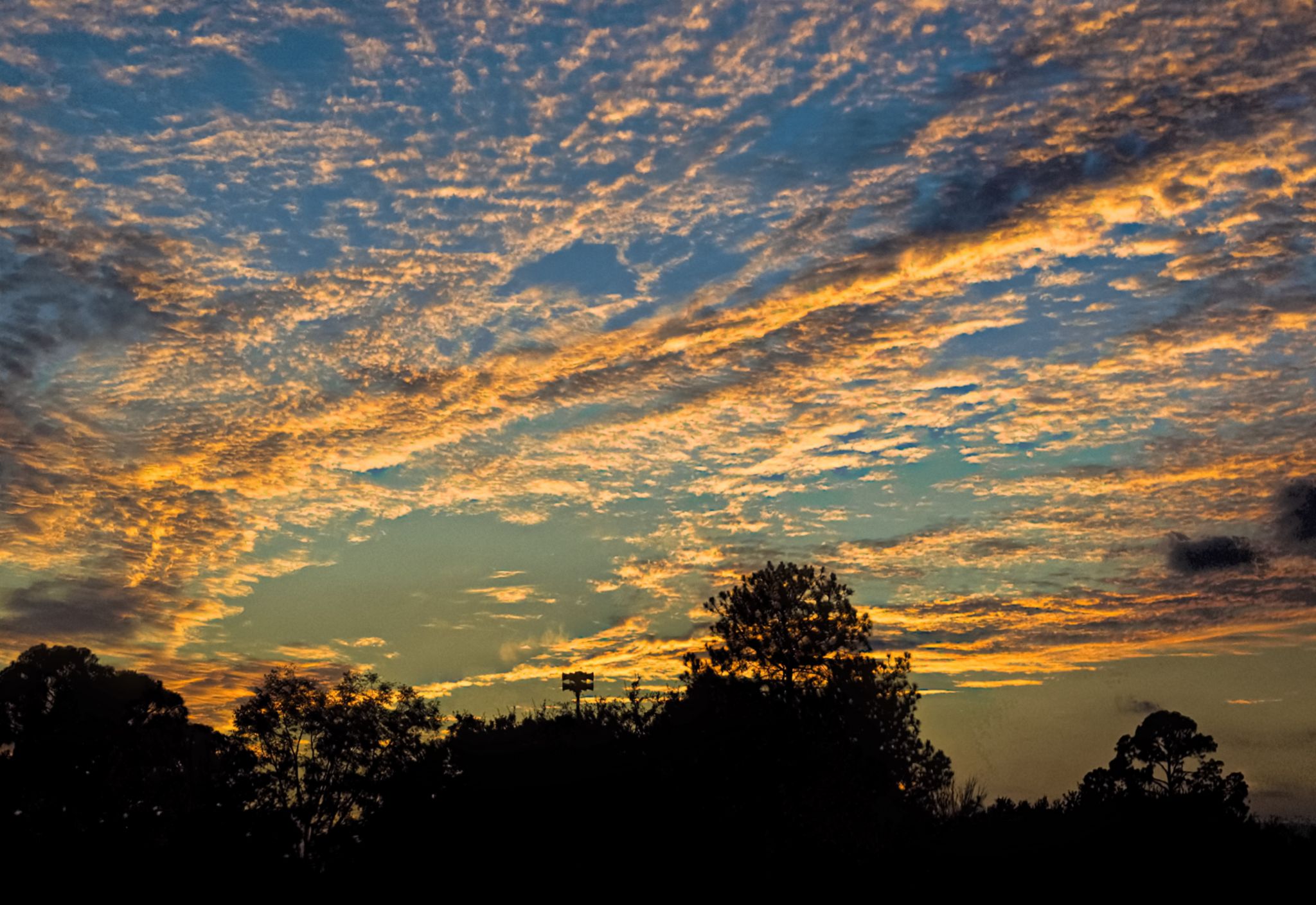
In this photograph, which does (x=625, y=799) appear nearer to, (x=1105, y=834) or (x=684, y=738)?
(x=684, y=738)

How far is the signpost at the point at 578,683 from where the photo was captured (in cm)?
7744

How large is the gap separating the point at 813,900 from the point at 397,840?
2661cm

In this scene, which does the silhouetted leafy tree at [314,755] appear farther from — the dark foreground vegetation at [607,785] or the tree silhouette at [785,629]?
the tree silhouette at [785,629]

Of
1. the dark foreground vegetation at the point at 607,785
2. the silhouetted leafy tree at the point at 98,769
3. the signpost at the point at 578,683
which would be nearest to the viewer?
the dark foreground vegetation at the point at 607,785

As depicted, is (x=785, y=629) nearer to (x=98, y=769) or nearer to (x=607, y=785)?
(x=607, y=785)

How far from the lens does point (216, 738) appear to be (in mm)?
73938

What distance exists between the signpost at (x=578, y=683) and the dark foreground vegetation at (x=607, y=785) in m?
1.67

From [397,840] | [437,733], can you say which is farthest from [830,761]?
[437,733]

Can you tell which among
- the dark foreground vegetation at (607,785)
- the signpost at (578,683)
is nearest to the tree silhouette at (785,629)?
the dark foreground vegetation at (607,785)

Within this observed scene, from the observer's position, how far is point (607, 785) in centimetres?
6531

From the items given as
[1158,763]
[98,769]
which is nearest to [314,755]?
[98,769]

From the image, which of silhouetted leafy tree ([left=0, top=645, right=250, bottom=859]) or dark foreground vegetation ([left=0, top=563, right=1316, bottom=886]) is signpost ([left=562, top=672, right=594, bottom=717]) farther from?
silhouetted leafy tree ([left=0, top=645, right=250, bottom=859])

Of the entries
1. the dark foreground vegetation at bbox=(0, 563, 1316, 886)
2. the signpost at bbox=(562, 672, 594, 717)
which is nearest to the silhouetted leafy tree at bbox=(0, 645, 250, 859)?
the dark foreground vegetation at bbox=(0, 563, 1316, 886)

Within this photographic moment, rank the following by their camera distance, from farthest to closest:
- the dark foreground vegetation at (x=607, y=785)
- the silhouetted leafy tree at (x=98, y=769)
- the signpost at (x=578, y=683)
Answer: the signpost at (x=578, y=683) < the silhouetted leafy tree at (x=98, y=769) < the dark foreground vegetation at (x=607, y=785)
